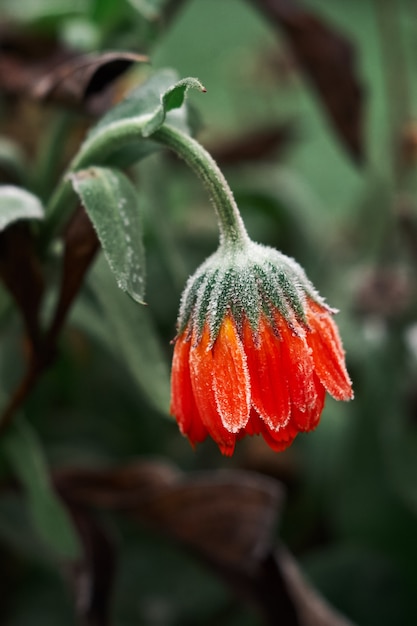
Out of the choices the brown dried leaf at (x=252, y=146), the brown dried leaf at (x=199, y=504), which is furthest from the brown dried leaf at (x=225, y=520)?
the brown dried leaf at (x=252, y=146)

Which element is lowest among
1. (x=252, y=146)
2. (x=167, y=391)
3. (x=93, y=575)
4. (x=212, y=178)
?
(x=93, y=575)

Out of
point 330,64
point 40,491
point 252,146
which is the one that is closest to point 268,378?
point 40,491

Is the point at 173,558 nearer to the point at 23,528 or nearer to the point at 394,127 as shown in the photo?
the point at 23,528

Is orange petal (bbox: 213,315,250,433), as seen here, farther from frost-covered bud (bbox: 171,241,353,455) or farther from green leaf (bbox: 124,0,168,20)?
green leaf (bbox: 124,0,168,20)

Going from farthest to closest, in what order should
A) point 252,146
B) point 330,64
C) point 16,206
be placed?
1. point 252,146
2. point 330,64
3. point 16,206

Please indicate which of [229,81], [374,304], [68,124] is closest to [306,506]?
[374,304]

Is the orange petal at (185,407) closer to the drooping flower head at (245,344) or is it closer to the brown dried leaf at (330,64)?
the drooping flower head at (245,344)

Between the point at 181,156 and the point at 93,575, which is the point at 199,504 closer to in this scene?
the point at 93,575
